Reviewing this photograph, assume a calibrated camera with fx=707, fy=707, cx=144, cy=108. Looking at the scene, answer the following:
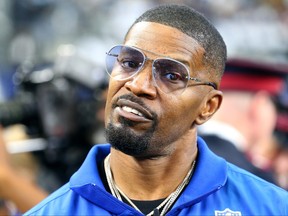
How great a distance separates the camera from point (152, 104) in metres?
2.62

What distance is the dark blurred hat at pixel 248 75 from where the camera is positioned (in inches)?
196

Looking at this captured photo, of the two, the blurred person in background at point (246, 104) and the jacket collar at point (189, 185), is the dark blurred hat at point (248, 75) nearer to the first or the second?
the blurred person in background at point (246, 104)

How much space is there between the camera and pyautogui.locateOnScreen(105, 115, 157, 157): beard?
8.53 feet

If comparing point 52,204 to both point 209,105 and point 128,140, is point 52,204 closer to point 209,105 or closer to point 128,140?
point 128,140

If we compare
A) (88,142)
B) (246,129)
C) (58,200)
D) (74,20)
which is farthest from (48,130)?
(74,20)

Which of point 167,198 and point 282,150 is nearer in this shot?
point 167,198

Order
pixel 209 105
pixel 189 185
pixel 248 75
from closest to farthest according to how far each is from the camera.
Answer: pixel 189 185
pixel 209 105
pixel 248 75

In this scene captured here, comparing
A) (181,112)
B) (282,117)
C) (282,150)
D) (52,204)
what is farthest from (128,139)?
(282,150)

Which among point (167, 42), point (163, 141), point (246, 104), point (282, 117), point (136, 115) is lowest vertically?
point (282, 117)

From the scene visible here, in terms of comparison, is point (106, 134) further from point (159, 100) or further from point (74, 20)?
point (74, 20)

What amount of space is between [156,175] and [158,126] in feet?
0.74

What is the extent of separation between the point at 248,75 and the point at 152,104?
2.49 m

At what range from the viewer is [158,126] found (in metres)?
2.65

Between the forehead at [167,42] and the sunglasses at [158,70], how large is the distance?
0.03m
